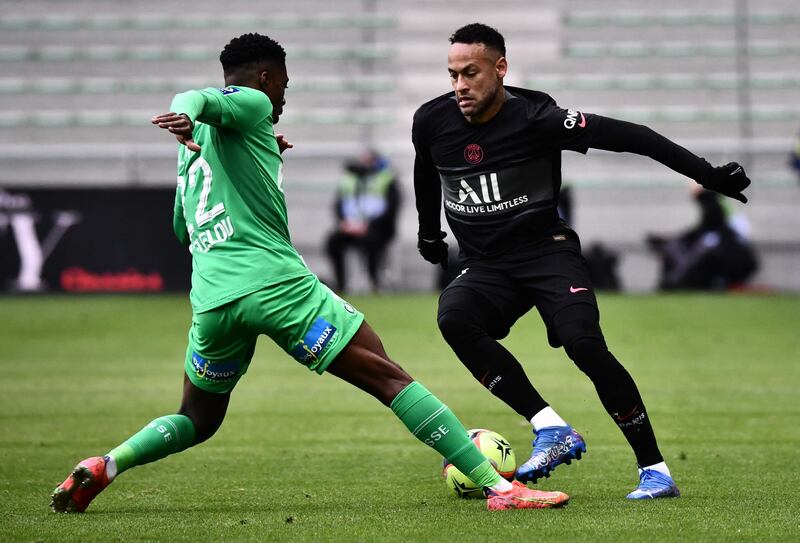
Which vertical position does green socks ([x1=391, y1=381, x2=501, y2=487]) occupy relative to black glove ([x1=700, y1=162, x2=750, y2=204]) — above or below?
below

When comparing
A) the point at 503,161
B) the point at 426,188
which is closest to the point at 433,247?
the point at 426,188

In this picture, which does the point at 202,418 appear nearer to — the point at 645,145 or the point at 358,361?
the point at 358,361

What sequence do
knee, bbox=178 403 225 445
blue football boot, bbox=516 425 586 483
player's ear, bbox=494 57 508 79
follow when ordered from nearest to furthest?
knee, bbox=178 403 225 445, blue football boot, bbox=516 425 586 483, player's ear, bbox=494 57 508 79

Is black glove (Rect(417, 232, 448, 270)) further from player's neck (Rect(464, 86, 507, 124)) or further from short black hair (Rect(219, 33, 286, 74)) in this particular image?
short black hair (Rect(219, 33, 286, 74))

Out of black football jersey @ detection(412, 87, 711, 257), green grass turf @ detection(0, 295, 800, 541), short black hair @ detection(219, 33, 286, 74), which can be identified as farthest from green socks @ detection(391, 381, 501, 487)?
short black hair @ detection(219, 33, 286, 74)

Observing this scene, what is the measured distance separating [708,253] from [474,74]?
14930 mm

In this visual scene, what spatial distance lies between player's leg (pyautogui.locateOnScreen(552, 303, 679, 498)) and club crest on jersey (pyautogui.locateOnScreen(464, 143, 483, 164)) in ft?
2.87

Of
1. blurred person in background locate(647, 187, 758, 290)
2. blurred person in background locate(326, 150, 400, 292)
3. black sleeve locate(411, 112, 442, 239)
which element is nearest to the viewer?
black sleeve locate(411, 112, 442, 239)

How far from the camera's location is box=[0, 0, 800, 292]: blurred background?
21875mm

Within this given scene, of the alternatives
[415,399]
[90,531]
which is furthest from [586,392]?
[90,531]

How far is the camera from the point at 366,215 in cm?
2083

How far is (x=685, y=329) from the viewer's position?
15.1 meters

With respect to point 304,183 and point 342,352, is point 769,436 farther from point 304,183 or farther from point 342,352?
point 304,183

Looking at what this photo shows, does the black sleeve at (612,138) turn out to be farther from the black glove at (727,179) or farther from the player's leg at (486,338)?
the player's leg at (486,338)
